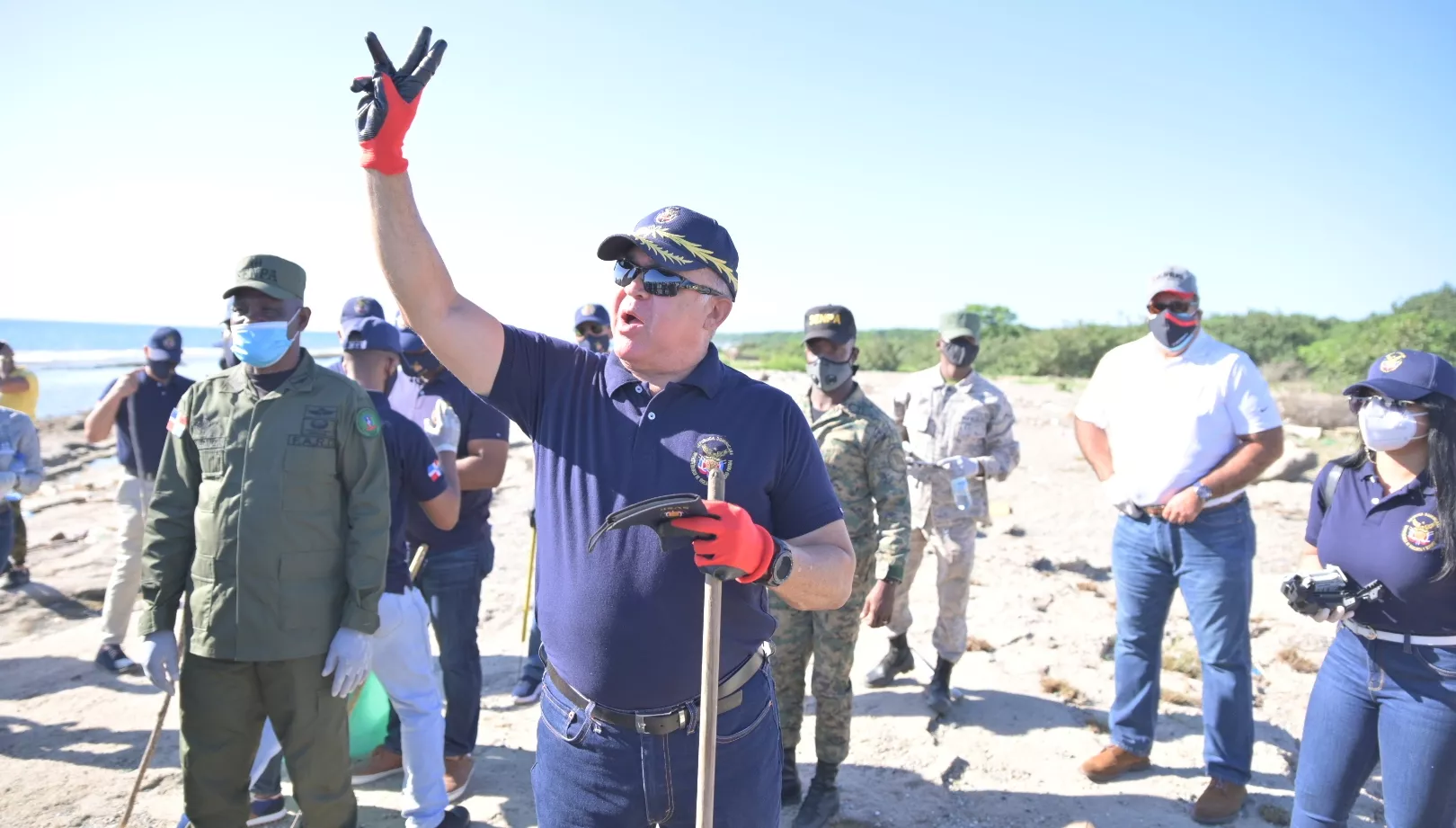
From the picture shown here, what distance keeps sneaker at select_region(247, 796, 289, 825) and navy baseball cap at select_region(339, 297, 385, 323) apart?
2607mm

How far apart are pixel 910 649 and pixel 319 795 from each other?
14.4ft

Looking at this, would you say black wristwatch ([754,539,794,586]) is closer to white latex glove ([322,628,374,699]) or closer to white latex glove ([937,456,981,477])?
white latex glove ([322,628,374,699])

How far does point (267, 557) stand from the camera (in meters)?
3.25

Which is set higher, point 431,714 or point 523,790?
point 431,714

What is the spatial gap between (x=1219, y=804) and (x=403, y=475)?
15.3 ft

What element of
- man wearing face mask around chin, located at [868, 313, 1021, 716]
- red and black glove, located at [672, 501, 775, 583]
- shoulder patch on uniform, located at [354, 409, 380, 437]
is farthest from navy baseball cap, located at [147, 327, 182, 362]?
red and black glove, located at [672, 501, 775, 583]

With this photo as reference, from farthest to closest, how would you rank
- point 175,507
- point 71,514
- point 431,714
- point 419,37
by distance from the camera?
point 71,514
point 431,714
point 175,507
point 419,37

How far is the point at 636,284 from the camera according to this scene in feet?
7.88

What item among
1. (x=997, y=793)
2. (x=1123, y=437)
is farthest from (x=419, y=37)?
(x=997, y=793)

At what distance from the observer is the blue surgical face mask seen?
335 centimetres

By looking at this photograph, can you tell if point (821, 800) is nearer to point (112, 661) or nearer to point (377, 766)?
point (377, 766)

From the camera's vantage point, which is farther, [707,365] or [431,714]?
[431,714]

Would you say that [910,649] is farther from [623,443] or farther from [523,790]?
[623,443]

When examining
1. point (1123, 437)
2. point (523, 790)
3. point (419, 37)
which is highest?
point (419, 37)
